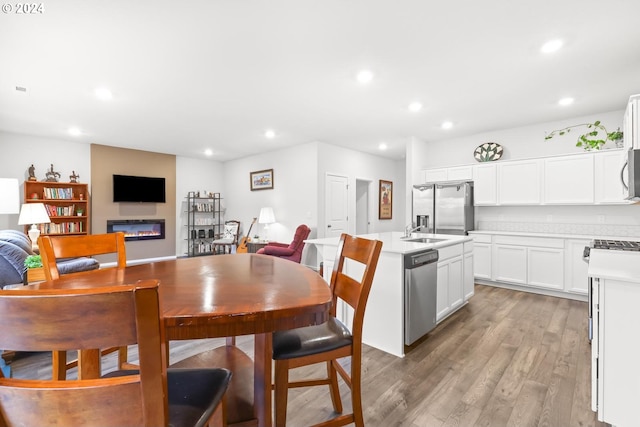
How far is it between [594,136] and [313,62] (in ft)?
13.5

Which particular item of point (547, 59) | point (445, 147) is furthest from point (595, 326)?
point (445, 147)

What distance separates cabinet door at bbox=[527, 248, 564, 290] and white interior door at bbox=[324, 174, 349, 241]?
3.23m

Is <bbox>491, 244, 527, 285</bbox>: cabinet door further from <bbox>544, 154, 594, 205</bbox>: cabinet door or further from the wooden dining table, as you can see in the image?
the wooden dining table

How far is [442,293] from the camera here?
292 cm

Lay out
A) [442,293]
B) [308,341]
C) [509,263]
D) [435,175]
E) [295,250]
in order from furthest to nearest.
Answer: [435,175] < [295,250] < [509,263] < [442,293] < [308,341]

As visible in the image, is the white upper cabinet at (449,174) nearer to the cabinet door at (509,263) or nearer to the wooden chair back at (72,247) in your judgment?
the cabinet door at (509,263)

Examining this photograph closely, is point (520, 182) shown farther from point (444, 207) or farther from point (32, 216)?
point (32, 216)

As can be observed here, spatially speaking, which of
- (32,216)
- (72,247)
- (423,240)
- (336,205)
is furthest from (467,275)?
(32,216)

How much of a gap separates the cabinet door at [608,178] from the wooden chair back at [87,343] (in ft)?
17.0

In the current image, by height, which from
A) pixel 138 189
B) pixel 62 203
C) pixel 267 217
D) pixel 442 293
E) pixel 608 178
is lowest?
pixel 442 293

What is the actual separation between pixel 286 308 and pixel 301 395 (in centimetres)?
137

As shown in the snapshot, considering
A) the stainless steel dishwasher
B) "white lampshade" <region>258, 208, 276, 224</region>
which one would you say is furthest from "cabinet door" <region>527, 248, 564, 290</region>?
"white lampshade" <region>258, 208, 276, 224</region>

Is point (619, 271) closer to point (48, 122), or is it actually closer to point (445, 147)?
point (445, 147)

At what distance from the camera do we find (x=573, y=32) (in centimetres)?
229
